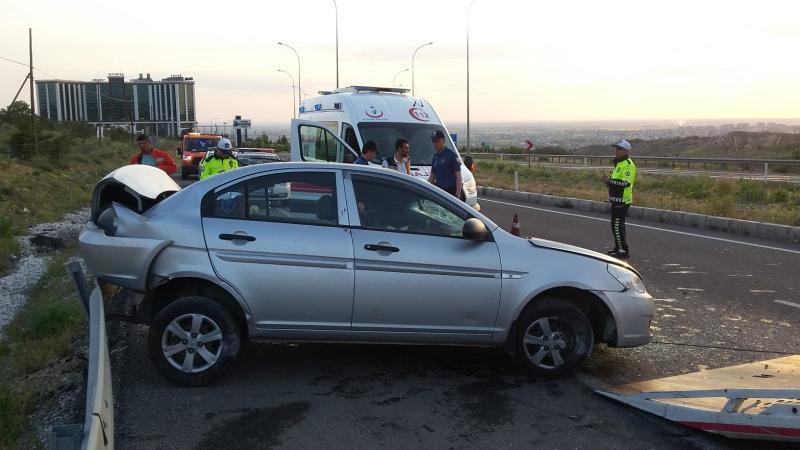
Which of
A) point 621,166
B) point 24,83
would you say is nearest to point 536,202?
point 621,166

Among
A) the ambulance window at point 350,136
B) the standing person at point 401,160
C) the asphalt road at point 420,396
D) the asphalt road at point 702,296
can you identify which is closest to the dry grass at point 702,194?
the asphalt road at point 702,296

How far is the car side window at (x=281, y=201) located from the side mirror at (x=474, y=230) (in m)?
0.94

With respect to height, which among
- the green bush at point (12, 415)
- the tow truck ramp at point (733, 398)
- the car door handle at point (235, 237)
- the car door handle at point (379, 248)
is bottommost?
the green bush at point (12, 415)

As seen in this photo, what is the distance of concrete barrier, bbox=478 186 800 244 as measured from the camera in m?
13.2

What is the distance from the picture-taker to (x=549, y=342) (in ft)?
17.7

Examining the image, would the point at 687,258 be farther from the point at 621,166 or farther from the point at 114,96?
the point at 114,96

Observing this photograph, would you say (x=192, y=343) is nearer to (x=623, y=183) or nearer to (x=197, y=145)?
(x=623, y=183)

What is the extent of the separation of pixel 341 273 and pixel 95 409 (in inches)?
83.2

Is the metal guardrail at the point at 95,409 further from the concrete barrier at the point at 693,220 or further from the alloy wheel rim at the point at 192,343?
the concrete barrier at the point at 693,220

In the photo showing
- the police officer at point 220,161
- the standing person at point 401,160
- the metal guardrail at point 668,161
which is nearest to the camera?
the police officer at point 220,161

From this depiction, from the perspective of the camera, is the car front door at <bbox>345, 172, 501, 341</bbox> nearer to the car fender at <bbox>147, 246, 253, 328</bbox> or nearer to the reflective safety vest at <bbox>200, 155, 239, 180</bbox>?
the car fender at <bbox>147, 246, 253, 328</bbox>

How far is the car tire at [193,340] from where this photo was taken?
5.04 m

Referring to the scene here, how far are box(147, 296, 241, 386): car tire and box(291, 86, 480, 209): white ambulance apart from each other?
7.46 meters

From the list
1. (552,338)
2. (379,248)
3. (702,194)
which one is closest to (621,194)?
(552,338)
